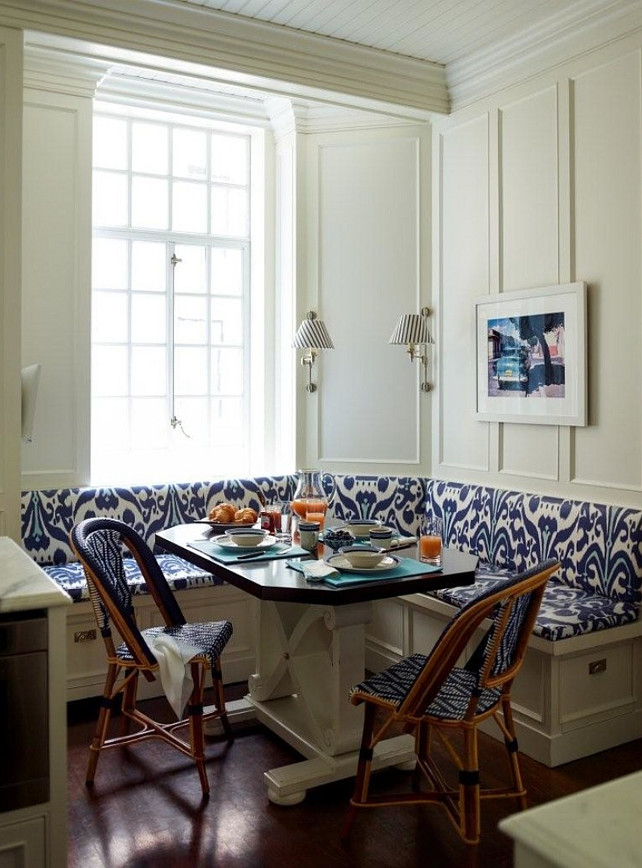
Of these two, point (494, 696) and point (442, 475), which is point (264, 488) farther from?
point (494, 696)

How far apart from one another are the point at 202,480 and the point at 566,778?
254 centimetres

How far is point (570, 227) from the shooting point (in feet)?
12.6

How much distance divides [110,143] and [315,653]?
125 inches

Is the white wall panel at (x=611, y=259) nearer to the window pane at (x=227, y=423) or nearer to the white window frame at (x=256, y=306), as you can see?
the white window frame at (x=256, y=306)

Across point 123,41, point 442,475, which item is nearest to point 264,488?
point 442,475

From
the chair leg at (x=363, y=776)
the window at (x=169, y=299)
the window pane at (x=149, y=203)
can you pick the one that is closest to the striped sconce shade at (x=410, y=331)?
the window at (x=169, y=299)

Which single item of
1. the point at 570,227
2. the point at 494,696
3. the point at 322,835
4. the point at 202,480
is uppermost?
the point at 570,227

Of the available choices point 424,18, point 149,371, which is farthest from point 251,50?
point 149,371

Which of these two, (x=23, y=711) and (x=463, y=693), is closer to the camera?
(x=23, y=711)

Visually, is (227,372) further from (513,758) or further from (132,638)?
(513,758)

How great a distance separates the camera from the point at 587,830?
905 mm

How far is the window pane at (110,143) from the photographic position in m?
4.73

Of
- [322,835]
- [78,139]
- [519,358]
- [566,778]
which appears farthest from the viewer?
[78,139]

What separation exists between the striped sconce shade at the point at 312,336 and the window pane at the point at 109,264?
1.09 metres
